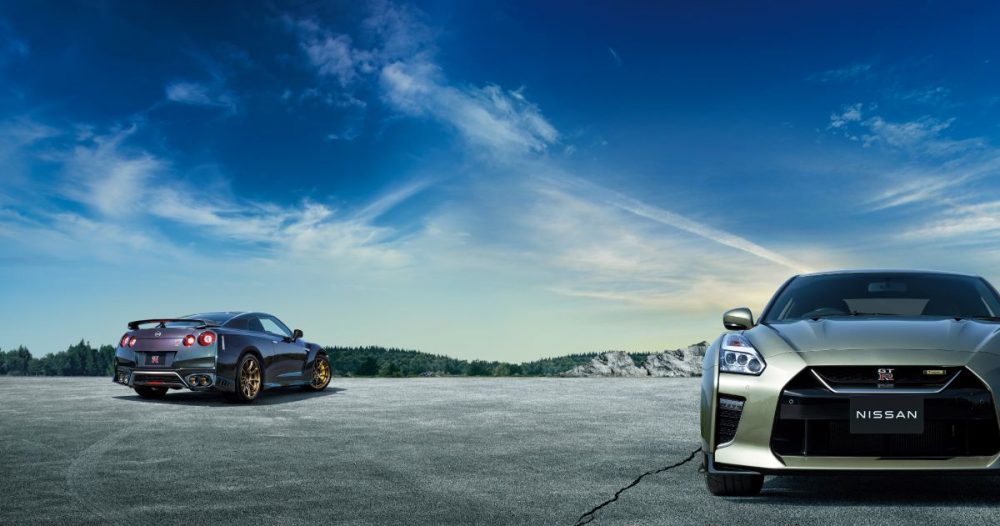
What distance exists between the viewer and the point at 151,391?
1367 centimetres

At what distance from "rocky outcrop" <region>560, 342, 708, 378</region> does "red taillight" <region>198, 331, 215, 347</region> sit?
1203cm

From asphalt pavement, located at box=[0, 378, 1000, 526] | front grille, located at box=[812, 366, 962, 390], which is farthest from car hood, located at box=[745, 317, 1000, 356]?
asphalt pavement, located at box=[0, 378, 1000, 526]

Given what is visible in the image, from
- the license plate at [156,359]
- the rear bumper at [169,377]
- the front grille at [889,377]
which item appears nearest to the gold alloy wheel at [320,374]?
the rear bumper at [169,377]

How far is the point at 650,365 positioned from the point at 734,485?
716 inches

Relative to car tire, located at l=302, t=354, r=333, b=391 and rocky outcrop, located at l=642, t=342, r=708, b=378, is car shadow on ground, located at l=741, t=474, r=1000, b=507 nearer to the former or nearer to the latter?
car tire, located at l=302, t=354, r=333, b=391

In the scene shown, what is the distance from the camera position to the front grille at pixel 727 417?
497 cm

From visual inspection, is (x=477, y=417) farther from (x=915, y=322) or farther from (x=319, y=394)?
(x=915, y=322)

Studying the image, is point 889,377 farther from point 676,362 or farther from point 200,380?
point 676,362

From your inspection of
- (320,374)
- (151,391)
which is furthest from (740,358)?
(151,391)

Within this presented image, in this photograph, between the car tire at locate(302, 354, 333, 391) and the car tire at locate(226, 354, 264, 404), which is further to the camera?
the car tire at locate(302, 354, 333, 391)

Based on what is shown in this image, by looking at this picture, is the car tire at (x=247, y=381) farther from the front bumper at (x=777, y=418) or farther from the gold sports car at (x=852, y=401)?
the front bumper at (x=777, y=418)

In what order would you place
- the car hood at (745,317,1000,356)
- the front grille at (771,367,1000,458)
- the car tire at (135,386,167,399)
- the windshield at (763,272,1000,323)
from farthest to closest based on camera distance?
the car tire at (135,386,167,399) < the windshield at (763,272,1000,323) < the car hood at (745,317,1000,356) < the front grille at (771,367,1000,458)

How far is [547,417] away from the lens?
1040cm

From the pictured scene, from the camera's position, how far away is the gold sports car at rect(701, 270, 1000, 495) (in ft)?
15.2
